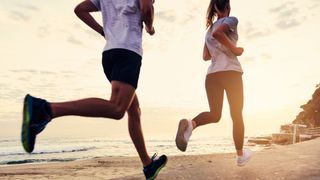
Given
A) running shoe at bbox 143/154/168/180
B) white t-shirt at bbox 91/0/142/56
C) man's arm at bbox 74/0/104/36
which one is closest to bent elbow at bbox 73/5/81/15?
man's arm at bbox 74/0/104/36

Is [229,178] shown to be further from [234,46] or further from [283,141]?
[283,141]

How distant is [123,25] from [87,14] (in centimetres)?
66

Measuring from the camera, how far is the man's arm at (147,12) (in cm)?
316

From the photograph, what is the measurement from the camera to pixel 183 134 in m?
4.35

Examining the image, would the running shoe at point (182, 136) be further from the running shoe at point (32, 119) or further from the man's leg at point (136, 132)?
the running shoe at point (32, 119)

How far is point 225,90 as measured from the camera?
448 cm

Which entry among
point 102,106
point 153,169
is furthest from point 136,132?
point 102,106

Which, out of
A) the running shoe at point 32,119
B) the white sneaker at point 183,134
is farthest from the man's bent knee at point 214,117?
the running shoe at point 32,119

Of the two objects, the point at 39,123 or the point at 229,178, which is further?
the point at 229,178

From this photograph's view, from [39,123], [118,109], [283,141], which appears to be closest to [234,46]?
[118,109]

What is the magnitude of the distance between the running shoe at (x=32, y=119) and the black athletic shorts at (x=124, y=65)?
0.64 metres

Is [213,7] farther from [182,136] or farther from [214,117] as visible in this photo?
[182,136]

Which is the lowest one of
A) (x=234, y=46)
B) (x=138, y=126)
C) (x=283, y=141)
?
(x=283, y=141)

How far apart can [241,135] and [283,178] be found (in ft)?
2.34
